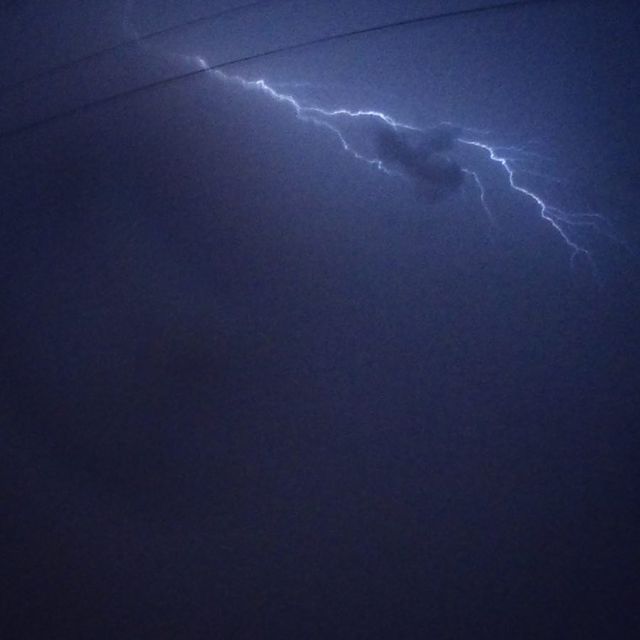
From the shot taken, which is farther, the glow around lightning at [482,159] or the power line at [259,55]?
the power line at [259,55]

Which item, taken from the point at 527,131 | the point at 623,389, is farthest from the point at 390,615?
the point at 527,131

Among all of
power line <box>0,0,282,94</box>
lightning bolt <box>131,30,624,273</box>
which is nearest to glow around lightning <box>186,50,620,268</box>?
lightning bolt <box>131,30,624,273</box>

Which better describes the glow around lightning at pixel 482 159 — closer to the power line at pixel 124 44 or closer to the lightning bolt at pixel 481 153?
the lightning bolt at pixel 481 153

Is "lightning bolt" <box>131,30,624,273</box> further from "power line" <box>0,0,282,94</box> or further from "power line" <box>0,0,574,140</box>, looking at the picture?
"power line" <box>0,0,282,94</box>

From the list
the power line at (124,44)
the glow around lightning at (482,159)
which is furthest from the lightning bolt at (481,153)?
the power line at (124,44)

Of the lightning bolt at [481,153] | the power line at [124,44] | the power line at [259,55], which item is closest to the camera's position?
the lightning bolt at [481,153]

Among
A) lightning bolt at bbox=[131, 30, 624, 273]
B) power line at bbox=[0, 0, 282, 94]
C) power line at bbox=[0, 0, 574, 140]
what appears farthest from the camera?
power line at bbox=[0, 0, 282, 94]

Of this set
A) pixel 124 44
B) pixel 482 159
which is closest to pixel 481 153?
pixel 482 159

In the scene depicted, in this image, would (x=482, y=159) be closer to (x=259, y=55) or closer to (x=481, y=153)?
(x=481, y=153)
